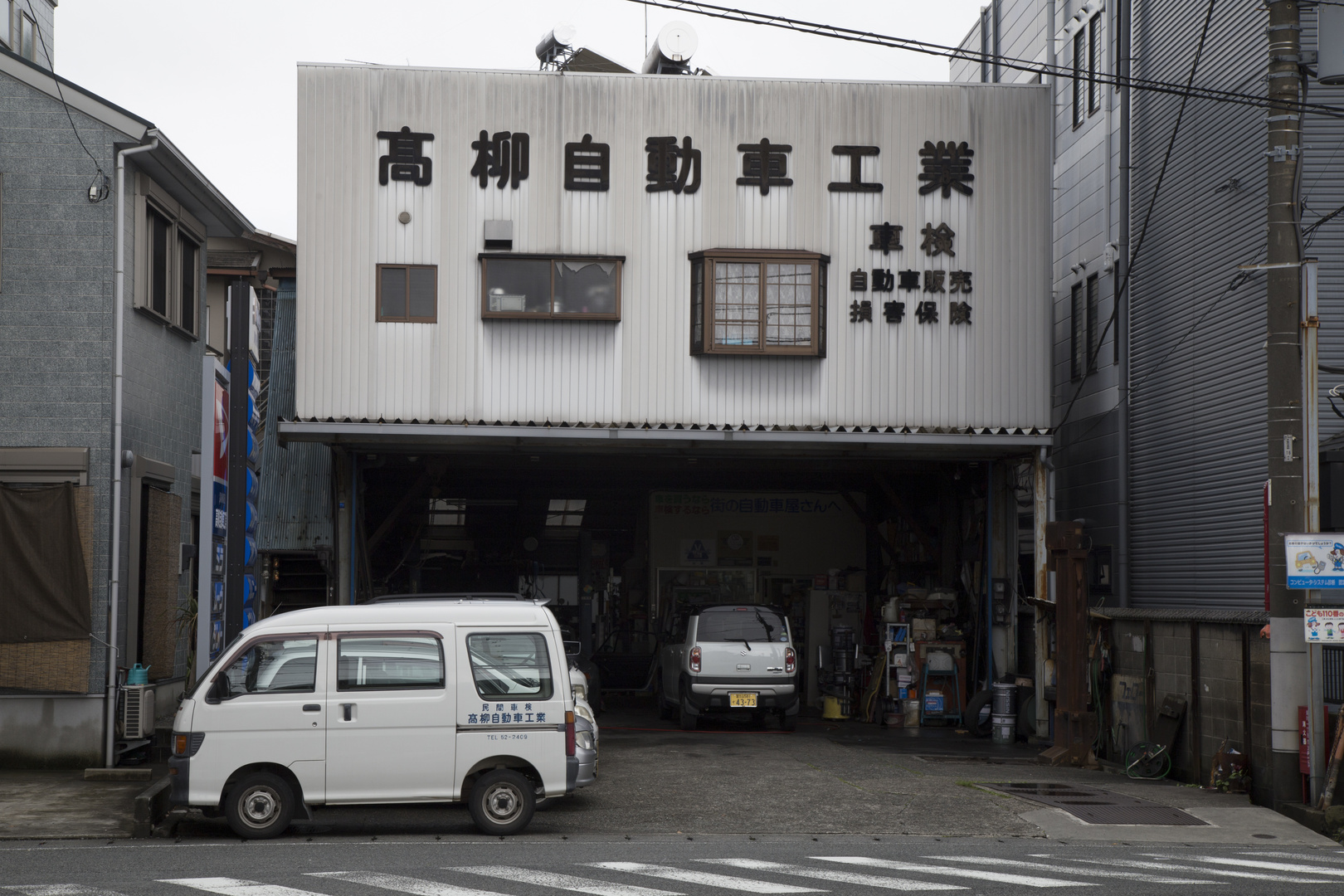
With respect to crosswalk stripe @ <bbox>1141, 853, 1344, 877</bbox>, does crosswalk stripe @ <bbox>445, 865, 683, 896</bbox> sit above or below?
above

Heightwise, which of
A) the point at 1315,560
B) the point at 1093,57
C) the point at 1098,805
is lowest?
the point at 1098,805

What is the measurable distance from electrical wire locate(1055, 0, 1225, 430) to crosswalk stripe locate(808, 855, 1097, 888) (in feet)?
33.8

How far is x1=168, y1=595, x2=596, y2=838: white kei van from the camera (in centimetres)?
1029

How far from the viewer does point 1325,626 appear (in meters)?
11.6

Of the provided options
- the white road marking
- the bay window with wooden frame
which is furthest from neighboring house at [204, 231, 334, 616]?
the white road marking

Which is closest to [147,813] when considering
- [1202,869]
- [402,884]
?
[402,884]

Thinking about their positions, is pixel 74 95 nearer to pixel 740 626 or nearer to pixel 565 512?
pixel 740 626

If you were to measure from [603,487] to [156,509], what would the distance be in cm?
1096

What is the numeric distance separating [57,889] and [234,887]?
1.12 meters

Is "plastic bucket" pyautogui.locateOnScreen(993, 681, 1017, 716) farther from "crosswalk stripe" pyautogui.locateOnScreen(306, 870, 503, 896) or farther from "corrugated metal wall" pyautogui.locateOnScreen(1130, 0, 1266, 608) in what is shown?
"crosswalk stripe" pyautogui.locateOnScreen(306, 870, 503, 896)

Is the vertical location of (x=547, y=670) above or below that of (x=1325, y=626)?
below

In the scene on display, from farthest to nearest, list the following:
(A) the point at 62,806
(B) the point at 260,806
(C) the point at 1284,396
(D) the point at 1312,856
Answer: (C) the point at 1284,396
(A) the point at 62,806
(B) the point at 260,806
(D) the point at 1312,856

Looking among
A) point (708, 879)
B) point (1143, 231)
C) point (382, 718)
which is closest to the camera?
point (708, 879)

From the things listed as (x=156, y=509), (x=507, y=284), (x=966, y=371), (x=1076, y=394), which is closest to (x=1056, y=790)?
(x=966, y=371)
